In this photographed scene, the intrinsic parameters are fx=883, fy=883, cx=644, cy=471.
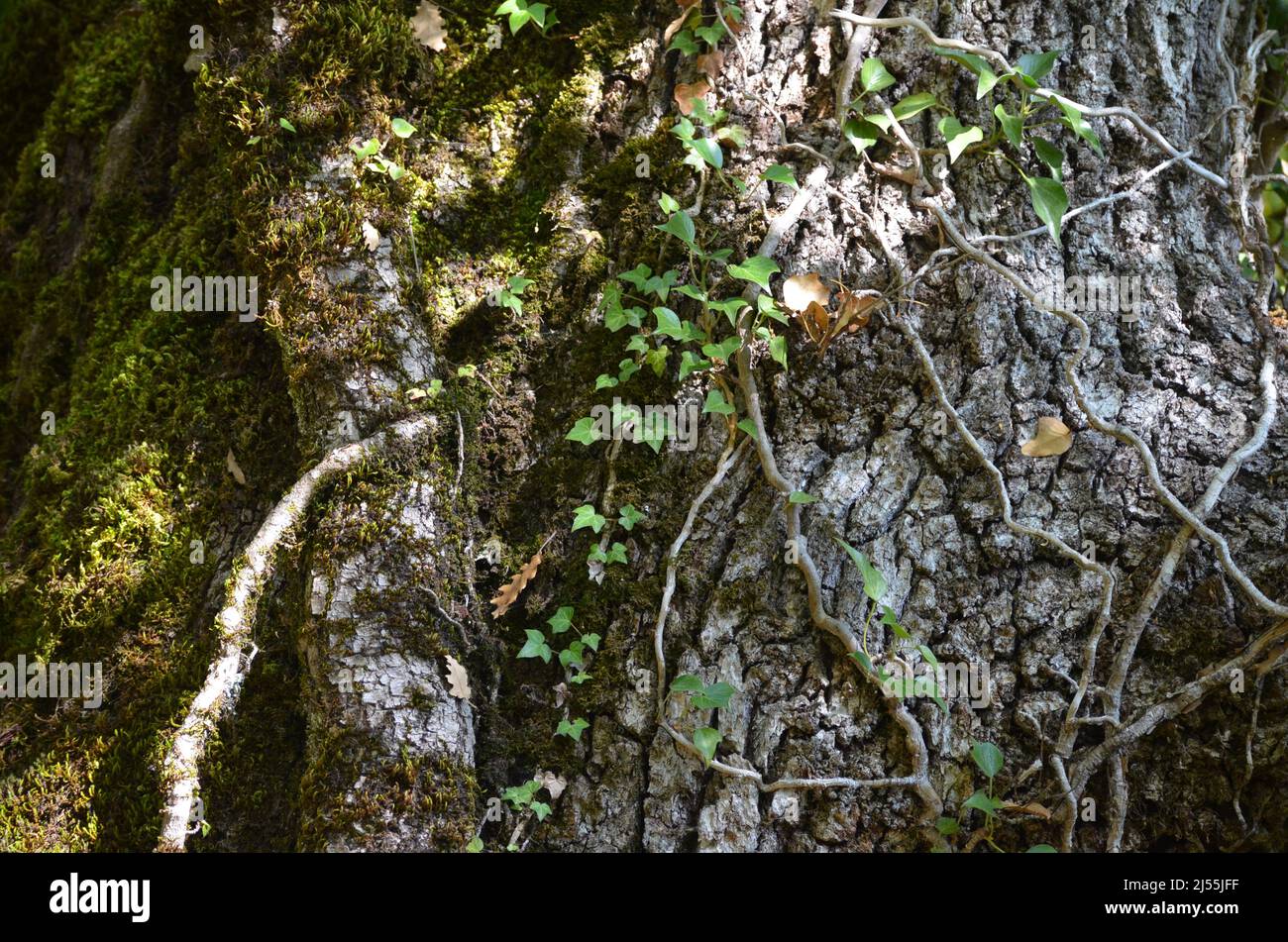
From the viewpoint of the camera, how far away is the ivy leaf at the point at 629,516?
2186 millimetres

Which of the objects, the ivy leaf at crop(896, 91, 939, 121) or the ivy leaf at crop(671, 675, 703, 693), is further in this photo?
the ivy leaf at crop(896, 91, 939, 121)

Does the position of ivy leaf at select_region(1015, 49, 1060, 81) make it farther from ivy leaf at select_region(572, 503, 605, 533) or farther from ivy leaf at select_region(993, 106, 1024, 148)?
ivy leaf at select_region(572, 503, 605, 533)

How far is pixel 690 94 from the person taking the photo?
7.64 ft

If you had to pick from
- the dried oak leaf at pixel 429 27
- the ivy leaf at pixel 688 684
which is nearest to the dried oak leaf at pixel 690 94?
the dried oak leaf at pixel 429 27

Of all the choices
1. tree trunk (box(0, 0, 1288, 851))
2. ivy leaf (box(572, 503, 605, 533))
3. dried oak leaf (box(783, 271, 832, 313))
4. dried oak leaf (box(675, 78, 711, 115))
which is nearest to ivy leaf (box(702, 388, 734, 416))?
tree trunk (box(0, 0, 1288, 851))

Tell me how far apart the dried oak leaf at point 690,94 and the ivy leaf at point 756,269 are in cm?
49

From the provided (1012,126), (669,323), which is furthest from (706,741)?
(1012,126)

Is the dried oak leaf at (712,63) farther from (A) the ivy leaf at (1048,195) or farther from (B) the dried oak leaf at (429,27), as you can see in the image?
(A) the ivy leaf at (1048,195)

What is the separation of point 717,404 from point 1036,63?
115 cm

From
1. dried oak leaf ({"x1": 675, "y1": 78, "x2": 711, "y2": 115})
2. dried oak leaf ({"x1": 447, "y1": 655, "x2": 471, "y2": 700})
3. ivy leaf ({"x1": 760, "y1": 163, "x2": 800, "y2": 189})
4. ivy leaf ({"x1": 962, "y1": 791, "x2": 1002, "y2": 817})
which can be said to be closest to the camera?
ivy leaf ({"x1": 962, "y1": 791, "x2": 1002, "y2": 817})

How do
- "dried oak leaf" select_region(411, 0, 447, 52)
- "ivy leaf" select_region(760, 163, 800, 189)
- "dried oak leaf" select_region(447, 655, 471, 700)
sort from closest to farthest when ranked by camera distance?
"dried oak leaf" select_region(447, 655, 471, 700) < "ivy leaf" select_region(760, 163, 800, 189) < "dried oak leaf" select_region(411, 0, 447, 52)

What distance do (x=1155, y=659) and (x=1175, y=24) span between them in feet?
5.69

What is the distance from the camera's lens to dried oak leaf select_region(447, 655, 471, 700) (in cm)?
207

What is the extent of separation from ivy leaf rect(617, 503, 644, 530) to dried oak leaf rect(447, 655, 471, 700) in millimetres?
522
